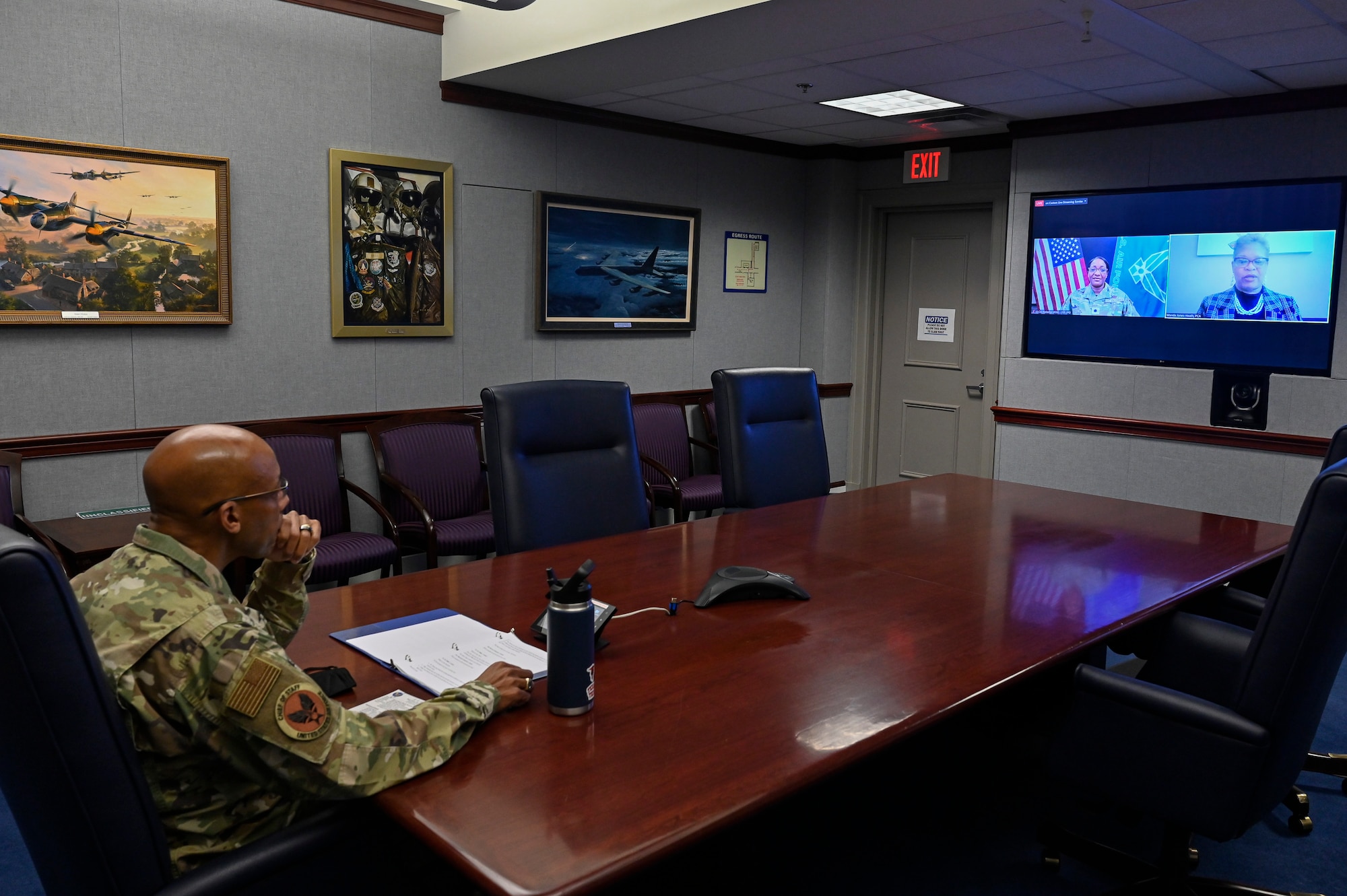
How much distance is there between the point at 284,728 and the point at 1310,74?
5216 millimetres

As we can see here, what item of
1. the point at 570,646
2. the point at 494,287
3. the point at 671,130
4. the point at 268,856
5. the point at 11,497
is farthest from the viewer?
the point at 671,130

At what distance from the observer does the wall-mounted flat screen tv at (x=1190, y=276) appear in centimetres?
504

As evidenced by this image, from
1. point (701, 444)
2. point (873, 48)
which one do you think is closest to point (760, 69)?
point (873, 48)

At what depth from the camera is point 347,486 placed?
4.55m

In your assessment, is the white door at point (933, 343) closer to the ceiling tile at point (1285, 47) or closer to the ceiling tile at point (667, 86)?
the ceiling tile at point (1285, 47)

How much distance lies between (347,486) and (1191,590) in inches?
135

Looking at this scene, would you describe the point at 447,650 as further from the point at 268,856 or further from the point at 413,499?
the point at 413,499

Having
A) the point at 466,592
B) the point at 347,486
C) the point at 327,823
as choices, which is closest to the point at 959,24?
the point at 466,592

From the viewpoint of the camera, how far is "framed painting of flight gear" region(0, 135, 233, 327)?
379cm

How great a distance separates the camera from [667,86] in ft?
16.6

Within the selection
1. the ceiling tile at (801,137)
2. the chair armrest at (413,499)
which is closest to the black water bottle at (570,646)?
the chair armrest at (413,499)

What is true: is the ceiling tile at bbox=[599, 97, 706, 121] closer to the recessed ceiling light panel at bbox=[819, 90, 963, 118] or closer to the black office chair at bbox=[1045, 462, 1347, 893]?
the recessed ceiling light panel at bbox=[819, 90, 963, 118]

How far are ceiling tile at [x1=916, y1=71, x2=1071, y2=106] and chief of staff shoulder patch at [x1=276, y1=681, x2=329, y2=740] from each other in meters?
4.35

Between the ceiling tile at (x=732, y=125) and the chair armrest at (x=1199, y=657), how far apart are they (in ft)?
13.8
